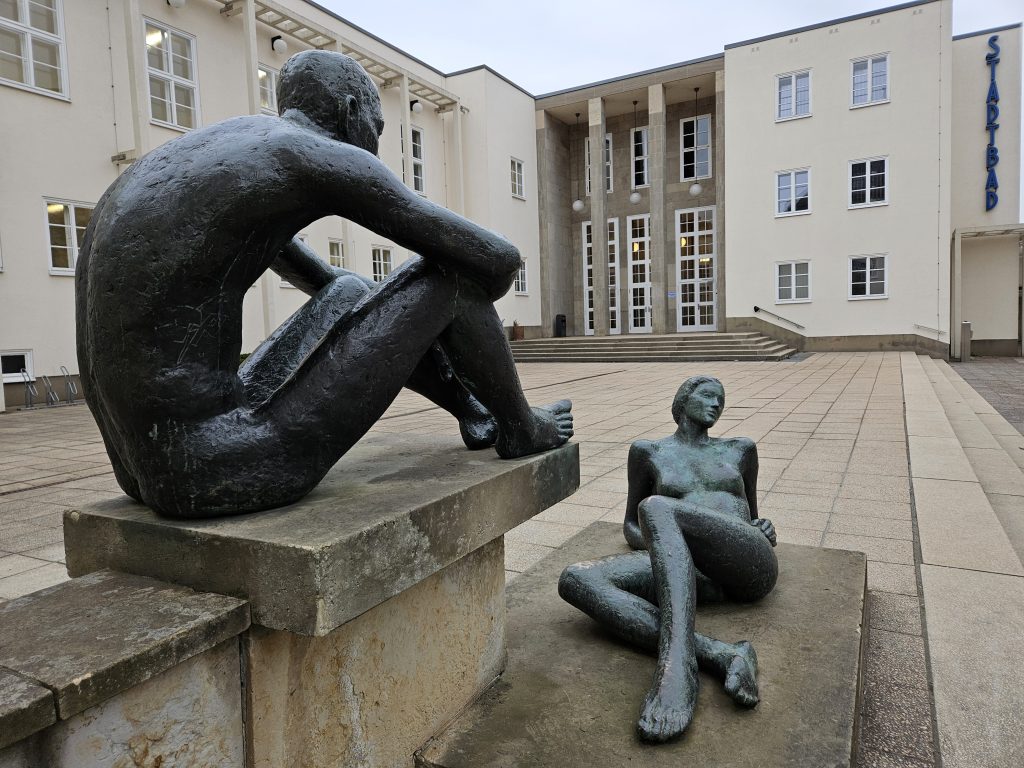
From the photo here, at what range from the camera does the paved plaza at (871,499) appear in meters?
2.45

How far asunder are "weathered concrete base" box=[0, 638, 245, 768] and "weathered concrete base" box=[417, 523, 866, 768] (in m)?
0.63

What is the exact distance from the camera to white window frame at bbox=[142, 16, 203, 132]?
46.6ft

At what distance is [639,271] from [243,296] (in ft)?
94.2

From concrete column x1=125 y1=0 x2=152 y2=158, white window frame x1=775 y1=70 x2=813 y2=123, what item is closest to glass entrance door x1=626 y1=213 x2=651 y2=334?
white window frame x1=775 y1=70 x2=813 y2=123

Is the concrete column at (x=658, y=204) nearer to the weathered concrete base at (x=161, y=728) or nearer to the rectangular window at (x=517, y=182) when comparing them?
the rectangular window at (x=517, y=182)

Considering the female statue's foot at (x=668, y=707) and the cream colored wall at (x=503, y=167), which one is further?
the cream colored wall at (x=503, y=167)

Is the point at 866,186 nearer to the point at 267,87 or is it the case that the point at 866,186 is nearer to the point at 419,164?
the point at 419,164

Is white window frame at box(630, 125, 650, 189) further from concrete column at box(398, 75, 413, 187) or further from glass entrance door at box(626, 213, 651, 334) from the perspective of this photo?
concrete column at box(398, 75, 413, 187)

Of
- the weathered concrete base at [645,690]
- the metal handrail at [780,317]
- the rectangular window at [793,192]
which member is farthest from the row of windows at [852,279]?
the weathered concrete base at [645,690]

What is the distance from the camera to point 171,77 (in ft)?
48.6

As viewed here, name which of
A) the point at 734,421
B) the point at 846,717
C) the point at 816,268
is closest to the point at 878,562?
the point at 846,717

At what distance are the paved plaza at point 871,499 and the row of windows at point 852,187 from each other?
12.3m

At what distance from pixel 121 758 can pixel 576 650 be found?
1441 millimetres

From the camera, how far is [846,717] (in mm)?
1900
